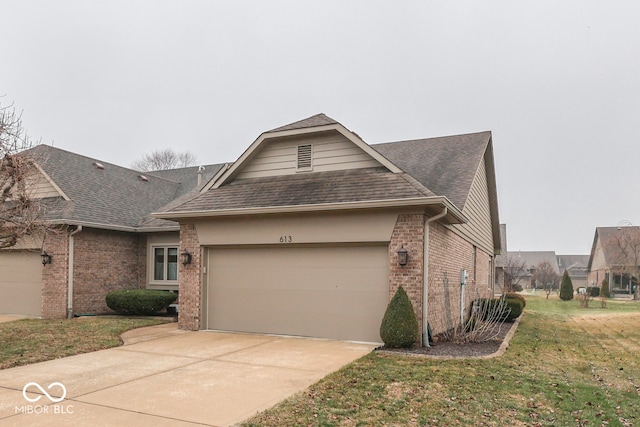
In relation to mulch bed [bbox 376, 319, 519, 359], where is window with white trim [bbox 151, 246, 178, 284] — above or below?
above

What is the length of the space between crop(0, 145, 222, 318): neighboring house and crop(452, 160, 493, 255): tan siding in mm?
9762

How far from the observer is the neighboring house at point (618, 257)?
40562 mm

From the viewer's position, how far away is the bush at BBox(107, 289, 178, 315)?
1525 cm

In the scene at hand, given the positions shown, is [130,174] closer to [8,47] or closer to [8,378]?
[8,47]

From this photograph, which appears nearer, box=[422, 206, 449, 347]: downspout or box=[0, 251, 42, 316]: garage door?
box=[422, 206, 449, 347]: downspout

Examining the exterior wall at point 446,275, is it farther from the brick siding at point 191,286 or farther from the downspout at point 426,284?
the brick siding at point 191,286

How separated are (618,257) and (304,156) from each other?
41.3 meters

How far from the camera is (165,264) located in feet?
57.0

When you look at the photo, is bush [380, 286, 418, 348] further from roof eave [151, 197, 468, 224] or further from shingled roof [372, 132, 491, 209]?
shingled roof [372, 132, 491, 209]

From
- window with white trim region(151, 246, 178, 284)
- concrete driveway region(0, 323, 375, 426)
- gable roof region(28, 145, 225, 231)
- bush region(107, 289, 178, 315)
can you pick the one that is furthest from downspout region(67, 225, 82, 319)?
concrete driveway region(0, 323, 375, 426)

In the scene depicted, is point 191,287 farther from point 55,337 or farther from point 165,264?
point 165,264

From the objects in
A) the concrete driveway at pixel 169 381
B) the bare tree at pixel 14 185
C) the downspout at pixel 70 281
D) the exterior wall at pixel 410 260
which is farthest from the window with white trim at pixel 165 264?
the exterior wall at pixel 410 260

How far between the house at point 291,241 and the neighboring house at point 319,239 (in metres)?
0.03

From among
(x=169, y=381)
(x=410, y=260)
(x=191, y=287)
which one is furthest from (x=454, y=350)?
(x=191, y=287)
